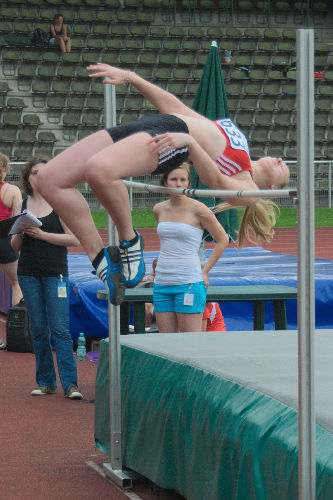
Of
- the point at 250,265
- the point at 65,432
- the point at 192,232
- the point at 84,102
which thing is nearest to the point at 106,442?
the point at 65,432

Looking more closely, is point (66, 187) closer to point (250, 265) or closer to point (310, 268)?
point (310, 268)

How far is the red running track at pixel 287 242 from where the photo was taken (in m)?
14.6

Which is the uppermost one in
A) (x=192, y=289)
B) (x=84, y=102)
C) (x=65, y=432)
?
(x=84, y=102)

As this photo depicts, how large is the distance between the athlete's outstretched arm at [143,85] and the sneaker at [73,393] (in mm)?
2699

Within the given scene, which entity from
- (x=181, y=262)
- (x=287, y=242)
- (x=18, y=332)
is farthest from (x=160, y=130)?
(x=287, y=242)

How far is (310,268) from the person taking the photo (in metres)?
2.33

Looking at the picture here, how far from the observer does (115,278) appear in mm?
3197

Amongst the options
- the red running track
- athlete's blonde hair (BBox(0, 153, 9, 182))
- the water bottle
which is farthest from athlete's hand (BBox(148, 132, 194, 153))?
the red running track

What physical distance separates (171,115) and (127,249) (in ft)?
1.72

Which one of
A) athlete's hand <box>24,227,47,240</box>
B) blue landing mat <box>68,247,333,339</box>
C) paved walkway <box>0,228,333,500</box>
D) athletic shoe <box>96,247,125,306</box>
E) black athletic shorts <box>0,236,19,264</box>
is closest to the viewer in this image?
athletic shoe <box>96,247,125,306</box>

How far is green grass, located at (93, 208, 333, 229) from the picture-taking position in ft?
57.0

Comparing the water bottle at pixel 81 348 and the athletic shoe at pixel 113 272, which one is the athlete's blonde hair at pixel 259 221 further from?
the water bottle at pixel 81 348

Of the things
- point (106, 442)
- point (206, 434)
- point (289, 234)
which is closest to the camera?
point (206, 434)

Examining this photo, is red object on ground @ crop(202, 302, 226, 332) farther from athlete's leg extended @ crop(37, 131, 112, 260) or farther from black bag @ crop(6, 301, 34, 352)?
athlete's leg extended @ crop(37, 131, 112, 260)
